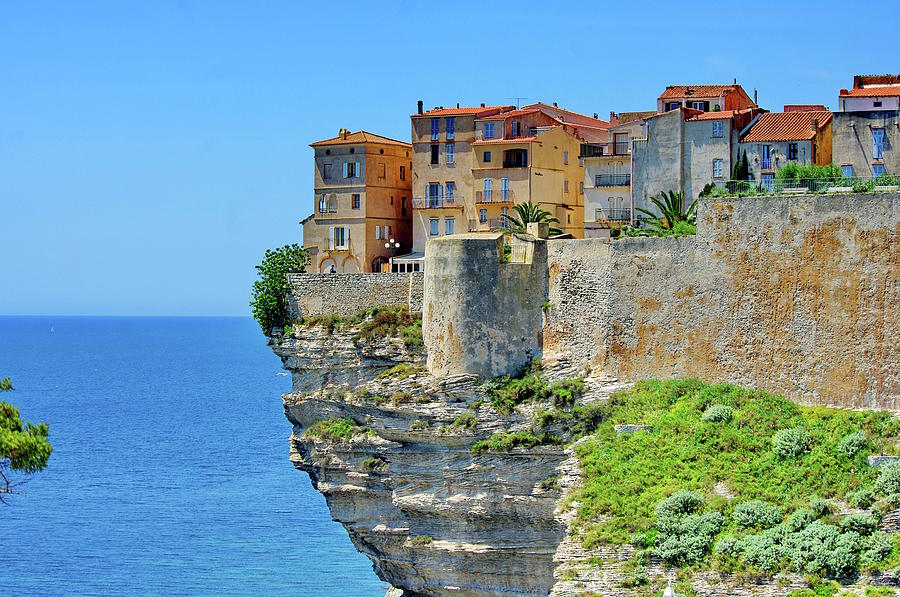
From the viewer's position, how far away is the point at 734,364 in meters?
40.8

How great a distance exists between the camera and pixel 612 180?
54281 millimetres

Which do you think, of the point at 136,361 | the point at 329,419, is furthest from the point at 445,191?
the point at 136,361

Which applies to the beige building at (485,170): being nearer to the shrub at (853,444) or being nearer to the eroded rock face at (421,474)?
the eroded rock face at (421,474)

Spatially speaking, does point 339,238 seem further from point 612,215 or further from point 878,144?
point 878,144

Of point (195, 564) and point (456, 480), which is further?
point (195, 564)

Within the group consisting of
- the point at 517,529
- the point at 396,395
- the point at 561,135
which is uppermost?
the point at 561,135

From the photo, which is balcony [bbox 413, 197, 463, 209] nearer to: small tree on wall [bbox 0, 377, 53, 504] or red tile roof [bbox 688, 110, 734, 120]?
red tile roof [bbox 688, 110, 734, 120]

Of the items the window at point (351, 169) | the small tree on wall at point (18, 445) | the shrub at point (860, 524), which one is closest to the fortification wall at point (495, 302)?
the window at point (351, 169)

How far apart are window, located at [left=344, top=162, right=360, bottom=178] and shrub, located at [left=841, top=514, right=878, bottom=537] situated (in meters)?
27.2

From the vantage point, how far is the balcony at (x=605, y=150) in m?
54.3

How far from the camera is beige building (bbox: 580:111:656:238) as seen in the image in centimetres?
5388

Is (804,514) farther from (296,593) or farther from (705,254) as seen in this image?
(296,593)

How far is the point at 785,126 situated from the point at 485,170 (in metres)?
11.2

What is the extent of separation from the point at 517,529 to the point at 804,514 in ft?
38.0
